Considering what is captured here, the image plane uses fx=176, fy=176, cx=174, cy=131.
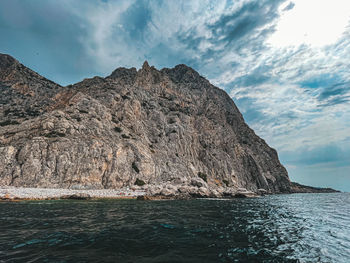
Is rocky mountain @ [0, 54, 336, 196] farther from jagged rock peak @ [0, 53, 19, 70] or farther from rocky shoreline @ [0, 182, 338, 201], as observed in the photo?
rocky shoreline @ [0, 182, 338, 201]

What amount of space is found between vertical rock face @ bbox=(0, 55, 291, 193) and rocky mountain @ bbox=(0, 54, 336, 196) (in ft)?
0.84

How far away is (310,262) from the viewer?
25.0 feet

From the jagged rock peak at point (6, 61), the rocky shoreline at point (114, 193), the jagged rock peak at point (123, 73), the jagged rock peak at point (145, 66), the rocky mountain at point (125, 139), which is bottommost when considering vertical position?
the rocky shoreline at point (114, 193)

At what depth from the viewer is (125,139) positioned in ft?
216

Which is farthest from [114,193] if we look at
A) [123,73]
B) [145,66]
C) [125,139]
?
[123,73]

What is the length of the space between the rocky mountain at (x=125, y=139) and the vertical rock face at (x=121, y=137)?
26cm

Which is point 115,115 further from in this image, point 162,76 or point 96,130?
point 162,76

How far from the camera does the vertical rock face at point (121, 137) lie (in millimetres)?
45531

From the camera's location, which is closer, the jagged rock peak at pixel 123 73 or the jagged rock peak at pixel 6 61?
the jagged rock peak at pixel 6 61

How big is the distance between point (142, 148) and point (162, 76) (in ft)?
234

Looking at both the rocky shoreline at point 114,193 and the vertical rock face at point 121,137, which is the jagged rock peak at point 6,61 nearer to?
the vertical rock face at point 121,137

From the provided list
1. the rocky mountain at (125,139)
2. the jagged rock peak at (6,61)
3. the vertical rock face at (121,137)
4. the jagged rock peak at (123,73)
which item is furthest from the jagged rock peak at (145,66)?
the jagged rock peak at (6,61)

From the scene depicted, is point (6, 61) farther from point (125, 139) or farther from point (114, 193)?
point (114, 193)

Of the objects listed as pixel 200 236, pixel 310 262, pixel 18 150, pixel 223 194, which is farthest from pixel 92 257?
pixel 223 194
